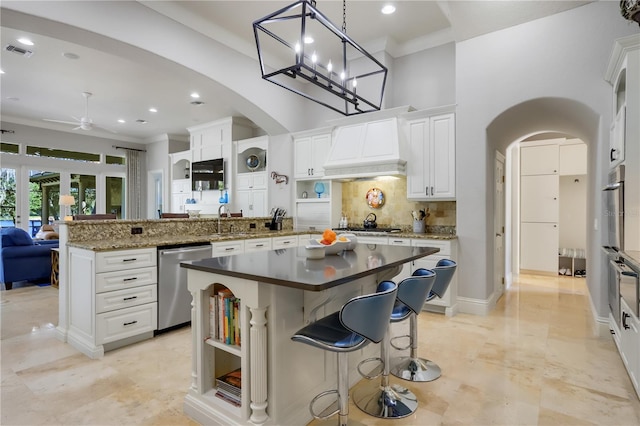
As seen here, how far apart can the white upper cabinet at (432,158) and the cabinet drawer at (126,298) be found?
3357 mm

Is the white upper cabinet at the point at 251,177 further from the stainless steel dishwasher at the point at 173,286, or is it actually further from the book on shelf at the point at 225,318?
the book on shelf at the point at 225,318

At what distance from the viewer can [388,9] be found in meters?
4.20

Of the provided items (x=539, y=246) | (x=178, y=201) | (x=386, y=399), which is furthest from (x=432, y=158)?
(x=178, y=201)

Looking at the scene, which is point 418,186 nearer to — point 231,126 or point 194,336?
point 194,336

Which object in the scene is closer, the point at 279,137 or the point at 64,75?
the point at 64,75

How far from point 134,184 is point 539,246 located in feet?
34.1

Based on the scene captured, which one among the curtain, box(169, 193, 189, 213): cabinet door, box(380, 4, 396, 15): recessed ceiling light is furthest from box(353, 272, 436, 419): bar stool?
the curtain

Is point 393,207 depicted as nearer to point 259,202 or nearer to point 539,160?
point 259,202

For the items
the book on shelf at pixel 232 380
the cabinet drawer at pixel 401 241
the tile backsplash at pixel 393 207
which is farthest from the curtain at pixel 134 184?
the book on shelf at pixel 232 380

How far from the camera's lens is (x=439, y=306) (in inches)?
165

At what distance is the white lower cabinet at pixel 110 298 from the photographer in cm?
295

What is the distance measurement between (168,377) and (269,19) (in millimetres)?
2683

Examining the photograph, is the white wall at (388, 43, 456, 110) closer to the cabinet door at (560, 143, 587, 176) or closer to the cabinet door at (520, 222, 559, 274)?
the cabinet door at (560, 143, 587, 176)

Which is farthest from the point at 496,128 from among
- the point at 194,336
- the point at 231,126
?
the point at 231,126
